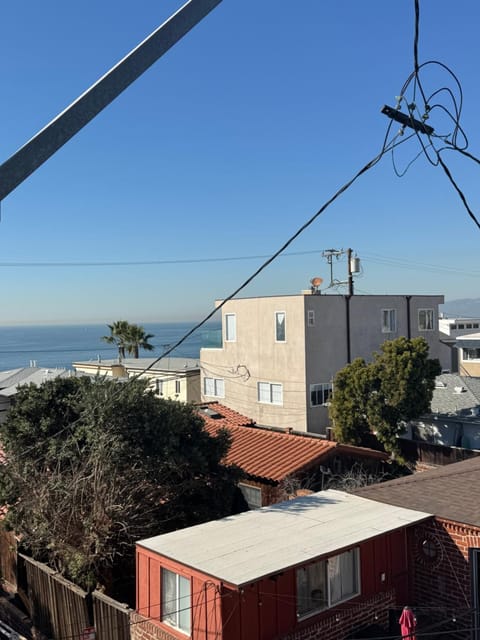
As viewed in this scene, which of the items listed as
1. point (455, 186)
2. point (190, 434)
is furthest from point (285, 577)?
point (455, 186)

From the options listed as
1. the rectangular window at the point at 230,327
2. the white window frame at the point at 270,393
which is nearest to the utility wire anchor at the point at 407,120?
the white window frame at the point at 270,393

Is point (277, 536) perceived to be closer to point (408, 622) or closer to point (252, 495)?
point (408, 622)

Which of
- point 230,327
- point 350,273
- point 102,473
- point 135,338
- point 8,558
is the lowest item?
point 8,558

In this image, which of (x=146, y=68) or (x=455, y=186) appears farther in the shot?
(x=455, y=186)

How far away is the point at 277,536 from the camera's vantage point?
926cm

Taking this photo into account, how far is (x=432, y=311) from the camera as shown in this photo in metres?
35.3

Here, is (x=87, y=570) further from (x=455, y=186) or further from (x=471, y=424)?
(x=471, y=424)

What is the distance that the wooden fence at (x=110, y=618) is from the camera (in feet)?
31.6

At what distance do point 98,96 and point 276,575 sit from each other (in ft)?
22.7

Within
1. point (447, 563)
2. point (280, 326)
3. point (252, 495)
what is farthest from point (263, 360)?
point (447, 563)

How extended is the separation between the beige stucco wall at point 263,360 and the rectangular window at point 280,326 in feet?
0.71

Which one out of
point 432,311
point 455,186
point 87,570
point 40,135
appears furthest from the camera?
point 432,311

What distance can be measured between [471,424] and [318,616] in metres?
17.4

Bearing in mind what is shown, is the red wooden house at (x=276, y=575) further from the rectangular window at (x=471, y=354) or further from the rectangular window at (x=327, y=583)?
the rectangular window at (x=471, y=354)
